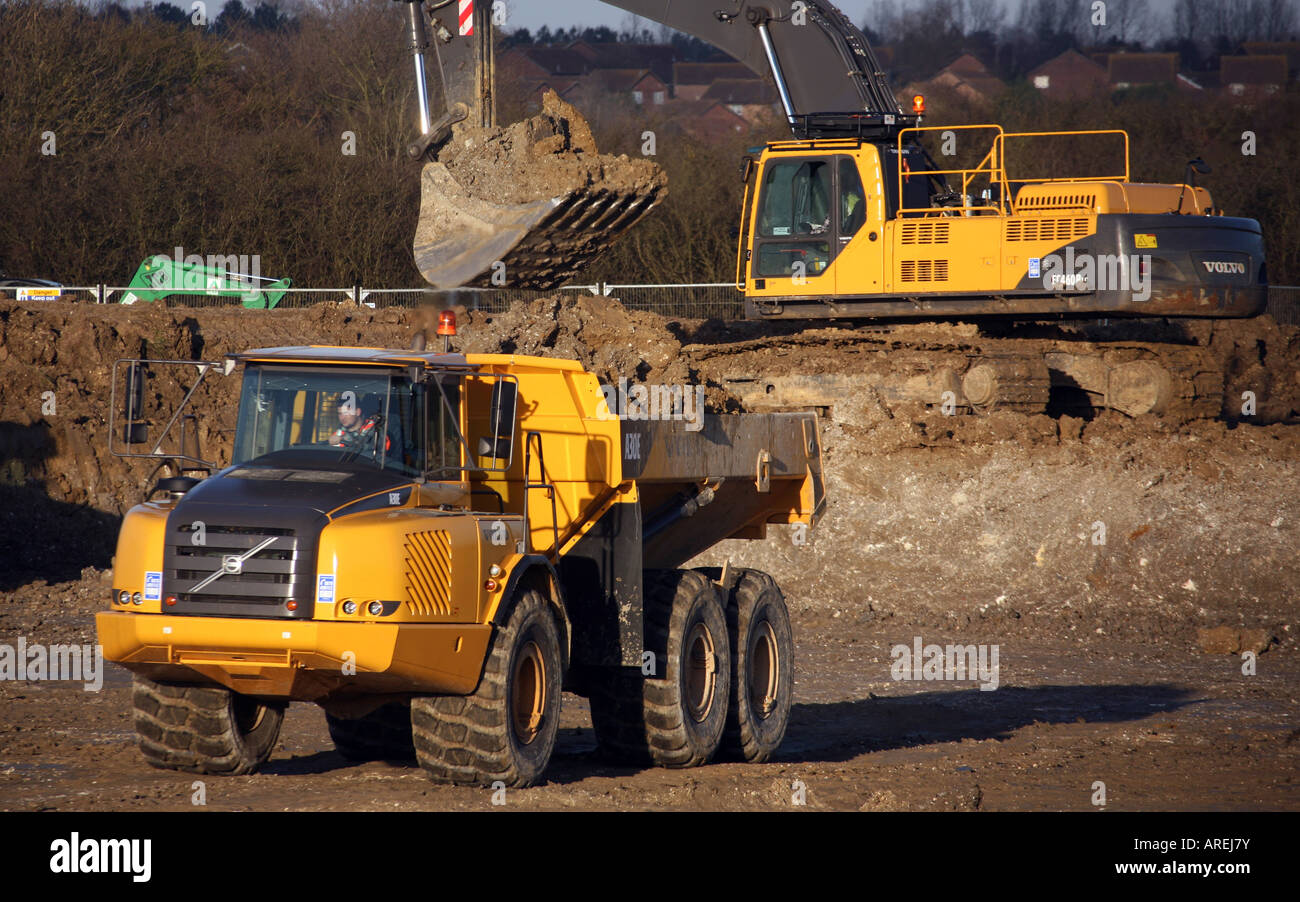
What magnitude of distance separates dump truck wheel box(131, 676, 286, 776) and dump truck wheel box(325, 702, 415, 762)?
1.21 metres

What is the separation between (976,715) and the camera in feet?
38.8

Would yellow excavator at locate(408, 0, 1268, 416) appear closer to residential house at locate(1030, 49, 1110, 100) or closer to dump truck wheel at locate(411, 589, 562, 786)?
dump truck wheel at locate(411, 589, 562, 786)

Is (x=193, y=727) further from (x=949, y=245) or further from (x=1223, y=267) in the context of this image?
(x=1223, y=267)

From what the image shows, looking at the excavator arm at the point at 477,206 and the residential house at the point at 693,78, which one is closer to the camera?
the excavator arm at the point at 477,206

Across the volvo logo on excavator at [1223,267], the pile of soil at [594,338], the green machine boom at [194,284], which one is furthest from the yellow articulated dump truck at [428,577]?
the green machine boom at [194,284]

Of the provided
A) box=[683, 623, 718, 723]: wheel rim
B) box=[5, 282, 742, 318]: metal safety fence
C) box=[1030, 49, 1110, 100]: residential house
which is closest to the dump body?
box=[683, 623, 718, 723]: wheel rim

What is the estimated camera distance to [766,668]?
10258 millimetres

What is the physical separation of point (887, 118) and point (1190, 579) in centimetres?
566

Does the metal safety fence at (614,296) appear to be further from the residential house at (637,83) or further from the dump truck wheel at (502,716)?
the residential house at (637,83)

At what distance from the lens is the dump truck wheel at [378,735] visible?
9.10 metres

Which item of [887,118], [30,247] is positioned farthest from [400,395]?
[30,247]

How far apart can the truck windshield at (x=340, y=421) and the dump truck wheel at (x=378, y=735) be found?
86.7 inches

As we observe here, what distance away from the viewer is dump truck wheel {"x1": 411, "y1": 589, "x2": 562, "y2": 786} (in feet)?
24.0
